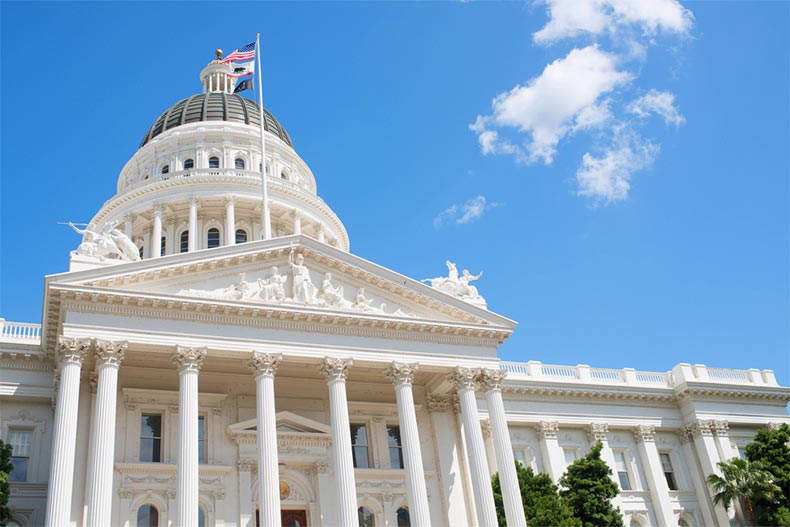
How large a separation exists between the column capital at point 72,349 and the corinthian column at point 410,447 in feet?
35.9

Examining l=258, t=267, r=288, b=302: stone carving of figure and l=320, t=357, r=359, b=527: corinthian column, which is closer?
→ l=320, t=357, r=359, b=527: corinthian column

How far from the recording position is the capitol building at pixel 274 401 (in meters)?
26.1

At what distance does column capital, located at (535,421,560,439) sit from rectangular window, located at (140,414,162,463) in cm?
1812

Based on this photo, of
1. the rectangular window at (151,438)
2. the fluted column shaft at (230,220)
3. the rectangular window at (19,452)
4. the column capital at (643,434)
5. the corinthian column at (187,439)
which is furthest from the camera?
the fluted column shaft at (230,220)

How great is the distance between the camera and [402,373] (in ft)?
99.3

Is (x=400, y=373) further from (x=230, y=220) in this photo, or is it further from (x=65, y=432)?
(x=230, y=220)

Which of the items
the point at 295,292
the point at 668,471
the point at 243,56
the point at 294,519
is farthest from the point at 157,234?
the point at 668,471

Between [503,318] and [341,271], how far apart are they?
6.92 meters

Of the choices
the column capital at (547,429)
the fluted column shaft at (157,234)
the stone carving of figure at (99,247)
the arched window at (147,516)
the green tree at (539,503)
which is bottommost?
the green tree at (539,503)

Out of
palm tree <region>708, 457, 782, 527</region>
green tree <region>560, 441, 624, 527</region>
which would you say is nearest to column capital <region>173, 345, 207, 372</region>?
green tree <region>560, 441, 624, 527</region>

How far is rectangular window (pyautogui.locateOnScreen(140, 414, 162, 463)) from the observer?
29303 mm

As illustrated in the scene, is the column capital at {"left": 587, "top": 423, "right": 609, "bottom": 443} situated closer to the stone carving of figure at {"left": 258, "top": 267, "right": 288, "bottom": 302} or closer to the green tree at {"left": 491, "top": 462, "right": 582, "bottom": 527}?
the green tree at {"left": 491, "top": 462, "right": 582, "bottom": 527}

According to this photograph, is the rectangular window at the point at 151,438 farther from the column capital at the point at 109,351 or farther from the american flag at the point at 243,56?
the american flag at the point at 243,56

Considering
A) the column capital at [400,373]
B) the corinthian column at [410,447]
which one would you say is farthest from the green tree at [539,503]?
the column capital at [400,373]
